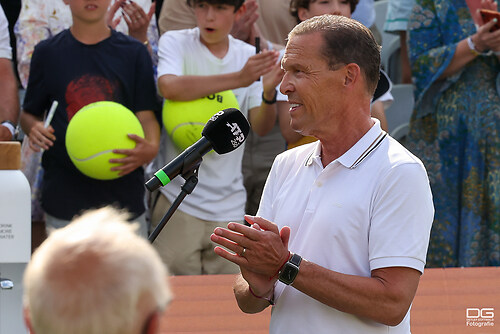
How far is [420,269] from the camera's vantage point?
261 cm

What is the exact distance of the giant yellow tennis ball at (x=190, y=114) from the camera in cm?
480

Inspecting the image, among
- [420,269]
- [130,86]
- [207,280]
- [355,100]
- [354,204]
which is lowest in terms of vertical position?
[207,280]

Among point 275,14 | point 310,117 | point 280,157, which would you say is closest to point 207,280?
point 280,157

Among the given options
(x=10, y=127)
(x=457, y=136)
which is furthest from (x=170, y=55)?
(x=457, y=136)

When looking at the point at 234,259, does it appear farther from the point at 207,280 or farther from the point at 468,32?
the point at 468,32

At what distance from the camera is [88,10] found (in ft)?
15.8

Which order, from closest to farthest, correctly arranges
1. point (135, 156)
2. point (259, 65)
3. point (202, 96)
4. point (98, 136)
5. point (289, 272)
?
point (289, 272) → point (98, 136) → point (135, 156) → point (259, 65) → point (202, 96)

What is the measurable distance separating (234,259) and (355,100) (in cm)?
73

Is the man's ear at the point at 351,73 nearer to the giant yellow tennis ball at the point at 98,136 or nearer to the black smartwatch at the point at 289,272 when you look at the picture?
the black smartwatch at the point at 289,272

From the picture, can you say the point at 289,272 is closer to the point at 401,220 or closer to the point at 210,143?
the point at 401,220

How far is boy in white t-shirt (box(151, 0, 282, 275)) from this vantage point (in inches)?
192

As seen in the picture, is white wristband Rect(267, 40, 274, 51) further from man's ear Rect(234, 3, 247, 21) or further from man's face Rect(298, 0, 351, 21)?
man's face Rect(298, 0, 351, 21)

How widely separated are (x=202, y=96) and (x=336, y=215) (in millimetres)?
2344

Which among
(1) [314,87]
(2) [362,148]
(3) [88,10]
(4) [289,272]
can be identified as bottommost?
(3) [88,10]
